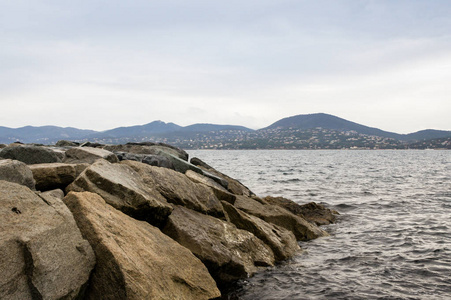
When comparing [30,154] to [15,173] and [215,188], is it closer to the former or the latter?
[15,173]

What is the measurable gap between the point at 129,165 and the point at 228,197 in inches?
174

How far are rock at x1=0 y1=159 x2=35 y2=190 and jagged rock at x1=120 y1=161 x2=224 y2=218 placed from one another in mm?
3029

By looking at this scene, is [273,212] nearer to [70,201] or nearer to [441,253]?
[441,253]

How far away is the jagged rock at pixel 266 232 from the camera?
39.7 feet

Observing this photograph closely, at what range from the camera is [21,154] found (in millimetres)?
11016

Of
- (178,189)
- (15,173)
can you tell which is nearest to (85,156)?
(178,189)

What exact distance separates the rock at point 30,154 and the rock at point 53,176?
2.07 m

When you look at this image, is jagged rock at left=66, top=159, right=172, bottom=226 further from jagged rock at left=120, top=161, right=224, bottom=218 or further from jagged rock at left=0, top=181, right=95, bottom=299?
jagged rock at left=0, top=181, right=95, bottom=299

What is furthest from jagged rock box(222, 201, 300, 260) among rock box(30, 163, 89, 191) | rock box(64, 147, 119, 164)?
rock box(30, 163, 89, 191)

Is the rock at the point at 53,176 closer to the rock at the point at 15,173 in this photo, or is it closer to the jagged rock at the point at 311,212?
the rock at the point at 15,173

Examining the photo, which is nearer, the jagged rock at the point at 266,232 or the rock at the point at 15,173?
the rock at the point at 15,173

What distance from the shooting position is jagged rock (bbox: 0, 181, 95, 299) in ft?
17.9

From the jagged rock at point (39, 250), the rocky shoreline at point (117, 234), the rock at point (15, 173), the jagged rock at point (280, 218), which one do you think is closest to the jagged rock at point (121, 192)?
the rocky shoreline at point (117, 234)

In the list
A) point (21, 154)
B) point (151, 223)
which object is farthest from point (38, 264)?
point (21, 154)
